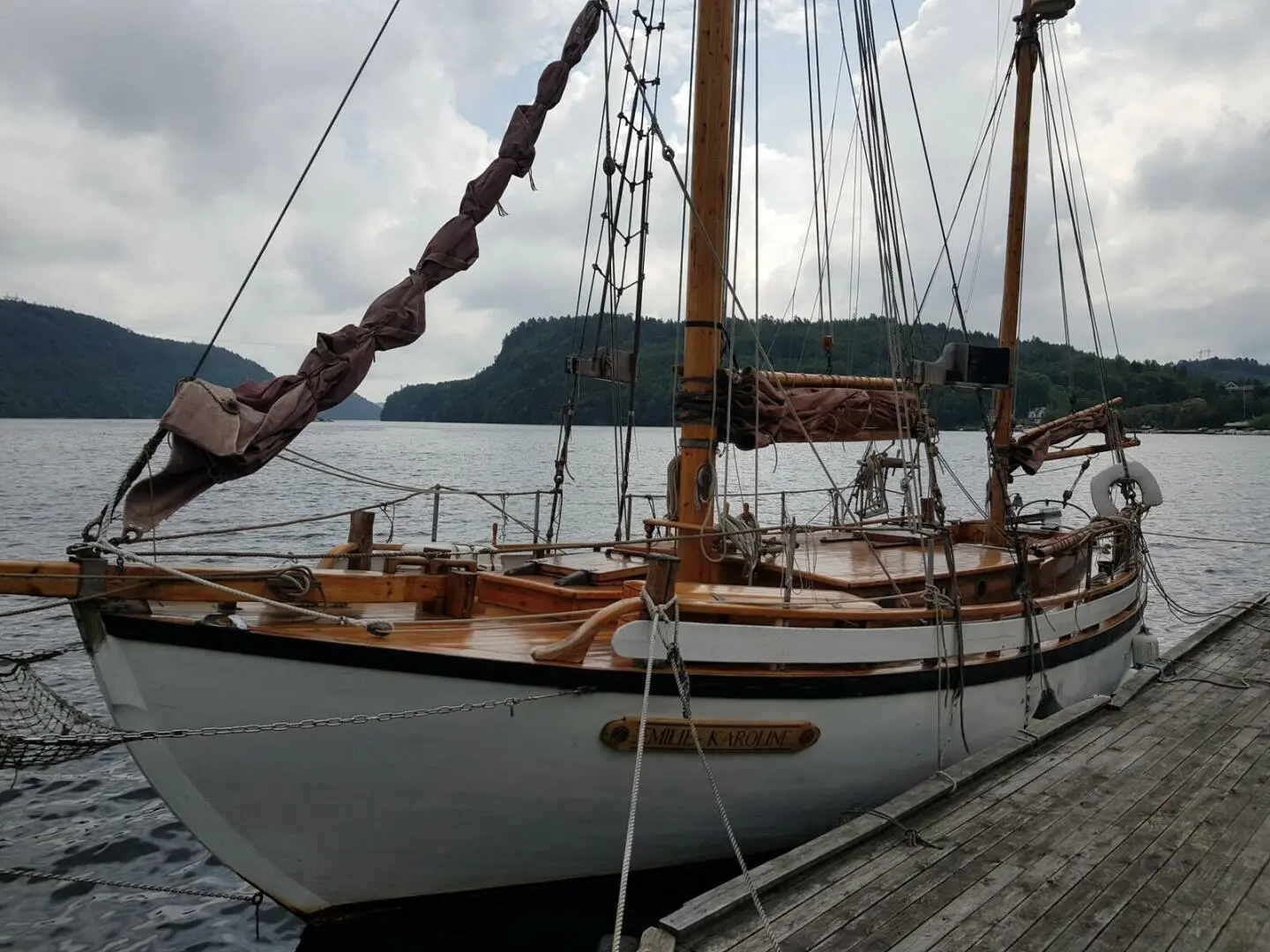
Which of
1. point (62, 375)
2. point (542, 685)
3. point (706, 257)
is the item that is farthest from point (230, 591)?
point (62, 375)

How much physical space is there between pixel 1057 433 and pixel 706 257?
338 inches

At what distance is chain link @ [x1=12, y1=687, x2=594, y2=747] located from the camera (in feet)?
15.5

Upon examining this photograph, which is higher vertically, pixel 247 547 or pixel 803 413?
pixel 803 413

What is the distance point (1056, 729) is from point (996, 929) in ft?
12.0

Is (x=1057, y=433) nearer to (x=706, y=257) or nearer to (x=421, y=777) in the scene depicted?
(x=706, y=257)

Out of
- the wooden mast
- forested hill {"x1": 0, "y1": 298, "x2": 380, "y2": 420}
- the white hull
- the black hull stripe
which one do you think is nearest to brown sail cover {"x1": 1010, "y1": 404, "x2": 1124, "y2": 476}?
the wooden mast

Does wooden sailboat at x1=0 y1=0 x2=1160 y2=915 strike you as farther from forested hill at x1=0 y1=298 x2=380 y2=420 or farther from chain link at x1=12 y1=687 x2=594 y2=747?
forested hill at x1=0 y1=298 x2=380 y2=420

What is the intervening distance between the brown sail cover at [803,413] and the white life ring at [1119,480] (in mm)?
4641

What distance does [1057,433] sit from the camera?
46.0 ft

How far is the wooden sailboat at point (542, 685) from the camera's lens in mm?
5117

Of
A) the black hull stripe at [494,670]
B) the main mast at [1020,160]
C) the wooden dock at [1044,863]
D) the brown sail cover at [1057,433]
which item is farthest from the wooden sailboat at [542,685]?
the main mast at [1020,160]

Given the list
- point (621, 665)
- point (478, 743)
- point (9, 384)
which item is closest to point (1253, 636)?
point (621, 665)

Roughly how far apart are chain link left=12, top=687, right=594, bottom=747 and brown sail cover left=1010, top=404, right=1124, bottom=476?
10.6 meters

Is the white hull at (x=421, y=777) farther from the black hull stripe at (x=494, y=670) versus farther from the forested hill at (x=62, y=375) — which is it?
the forested hill at (x=62, y=375)
